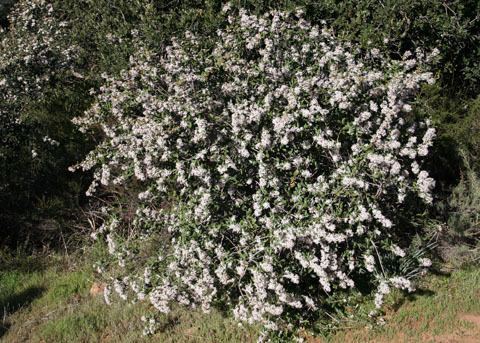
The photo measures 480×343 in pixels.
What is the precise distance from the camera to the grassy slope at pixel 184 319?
175 inches

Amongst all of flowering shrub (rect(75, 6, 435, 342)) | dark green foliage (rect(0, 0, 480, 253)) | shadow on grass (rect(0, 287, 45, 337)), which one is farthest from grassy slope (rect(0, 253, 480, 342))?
dark green foliage (rect(0, 0, 480, 253))

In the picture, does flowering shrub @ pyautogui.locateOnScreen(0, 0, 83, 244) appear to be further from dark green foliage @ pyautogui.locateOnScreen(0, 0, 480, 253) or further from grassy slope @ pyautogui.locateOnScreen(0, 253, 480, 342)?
grassy slope @ pyautogui.locateOnScreen(0, 253, 480, 342)

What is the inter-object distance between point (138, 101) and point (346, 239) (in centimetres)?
237

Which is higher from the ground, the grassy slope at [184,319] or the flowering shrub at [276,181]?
the flowering shrub at [276,181]

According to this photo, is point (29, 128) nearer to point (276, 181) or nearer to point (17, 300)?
point (17, 300)

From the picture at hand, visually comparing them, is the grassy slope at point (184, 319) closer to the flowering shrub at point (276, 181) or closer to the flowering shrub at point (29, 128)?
the flowering shrub at point (276, 181)

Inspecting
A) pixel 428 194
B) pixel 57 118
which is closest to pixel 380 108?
pixel 428 194

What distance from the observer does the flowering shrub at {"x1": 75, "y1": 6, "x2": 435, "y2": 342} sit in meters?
4.27

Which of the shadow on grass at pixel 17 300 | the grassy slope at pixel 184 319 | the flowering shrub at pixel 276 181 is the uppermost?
the flowering shrub at pixel 276 181

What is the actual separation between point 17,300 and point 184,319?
202 centimetres

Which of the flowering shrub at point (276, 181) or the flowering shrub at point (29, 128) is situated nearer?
the flowering shrub at point (276, 181)

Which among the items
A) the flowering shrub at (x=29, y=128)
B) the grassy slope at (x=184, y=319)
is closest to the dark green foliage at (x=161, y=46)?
the flowering shrub at (x=29, y=128)

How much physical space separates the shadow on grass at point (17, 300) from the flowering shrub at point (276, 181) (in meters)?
1.35

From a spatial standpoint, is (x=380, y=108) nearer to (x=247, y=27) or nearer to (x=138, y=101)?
(x=247, y=27)
